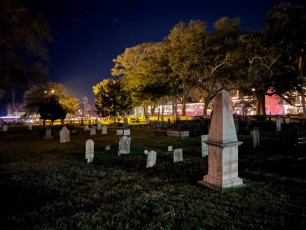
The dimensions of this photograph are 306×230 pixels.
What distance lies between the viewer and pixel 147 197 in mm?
5645

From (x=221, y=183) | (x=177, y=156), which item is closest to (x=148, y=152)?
(x=177, y=156)

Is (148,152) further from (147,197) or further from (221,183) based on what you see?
(221,183)

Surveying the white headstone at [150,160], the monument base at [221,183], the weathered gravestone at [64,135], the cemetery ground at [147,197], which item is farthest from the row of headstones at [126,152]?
the weathered gravestone at [64,135]

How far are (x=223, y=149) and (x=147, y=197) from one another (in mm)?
2320

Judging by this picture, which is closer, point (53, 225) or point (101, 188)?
point (53, 225)

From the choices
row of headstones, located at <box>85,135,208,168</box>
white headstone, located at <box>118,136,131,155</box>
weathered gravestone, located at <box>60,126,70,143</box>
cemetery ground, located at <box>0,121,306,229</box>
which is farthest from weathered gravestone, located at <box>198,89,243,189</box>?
weathered gravestone, located at <box>60,126,70,143</box>

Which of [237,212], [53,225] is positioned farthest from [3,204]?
[237,212]

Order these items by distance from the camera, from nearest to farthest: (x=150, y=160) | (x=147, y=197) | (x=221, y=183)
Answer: (x=147, y=197), (x=221, y=183), (x=150, y=160)

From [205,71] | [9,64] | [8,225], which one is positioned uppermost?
[205,71]

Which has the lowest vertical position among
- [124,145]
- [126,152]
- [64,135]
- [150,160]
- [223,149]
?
[126,152]

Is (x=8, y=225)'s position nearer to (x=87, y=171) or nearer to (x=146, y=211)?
(x=146, y=211)

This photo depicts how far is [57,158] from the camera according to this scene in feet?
36.1

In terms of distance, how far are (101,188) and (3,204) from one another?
7.53 ft

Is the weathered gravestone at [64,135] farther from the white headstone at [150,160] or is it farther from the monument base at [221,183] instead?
the monument base at [221,183]
